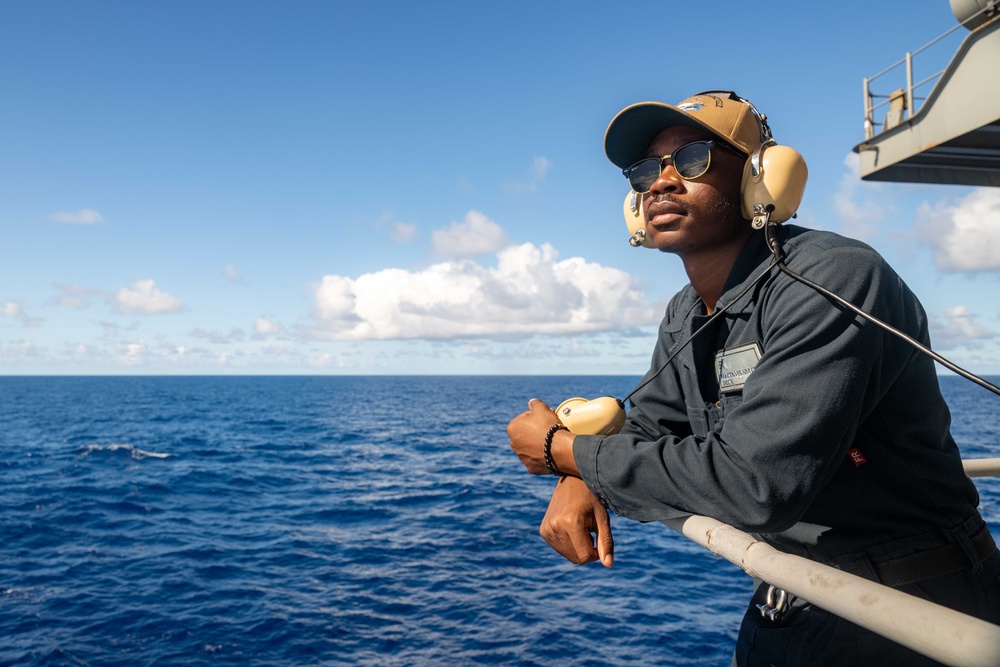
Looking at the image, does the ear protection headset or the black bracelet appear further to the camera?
the black bracelet

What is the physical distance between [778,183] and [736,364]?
1.97ft

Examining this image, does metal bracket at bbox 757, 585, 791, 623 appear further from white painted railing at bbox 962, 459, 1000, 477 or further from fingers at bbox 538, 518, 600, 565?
white painted railing at bbox 962, 459, 1000, 477

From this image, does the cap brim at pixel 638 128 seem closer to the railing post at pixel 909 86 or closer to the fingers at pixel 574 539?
the fingers at pixel 574 539

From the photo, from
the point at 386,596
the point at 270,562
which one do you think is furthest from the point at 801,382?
the point at 270,562

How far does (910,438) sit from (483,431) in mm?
46901

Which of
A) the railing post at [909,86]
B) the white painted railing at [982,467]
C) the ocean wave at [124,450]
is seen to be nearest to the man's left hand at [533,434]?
the white painted railing at [982,467]

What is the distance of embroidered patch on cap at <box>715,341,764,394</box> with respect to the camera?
1893 mm

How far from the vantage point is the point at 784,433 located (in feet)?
5.09

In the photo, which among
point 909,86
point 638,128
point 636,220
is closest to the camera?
point 638,128

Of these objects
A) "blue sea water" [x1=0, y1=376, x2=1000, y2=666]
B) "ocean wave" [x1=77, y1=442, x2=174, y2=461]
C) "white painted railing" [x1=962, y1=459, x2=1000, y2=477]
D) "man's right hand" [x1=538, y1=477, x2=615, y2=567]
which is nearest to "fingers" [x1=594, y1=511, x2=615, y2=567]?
"man's right hand" [x1=538, y1=477, x2=615, y2=567]

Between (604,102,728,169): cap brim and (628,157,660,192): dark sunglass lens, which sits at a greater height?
(604,102,728,169): cap brim

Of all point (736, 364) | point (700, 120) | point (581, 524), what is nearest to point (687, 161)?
point (700, 120)

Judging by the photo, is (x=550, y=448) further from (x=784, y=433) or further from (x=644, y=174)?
(x=644, y=174)

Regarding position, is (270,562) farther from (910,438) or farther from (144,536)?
(910,438)
